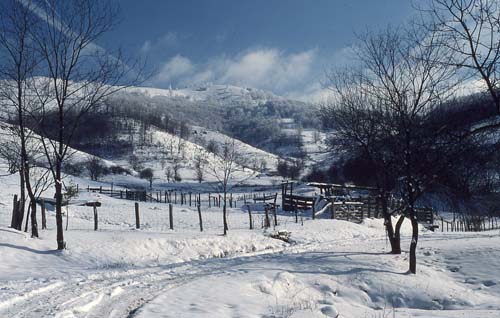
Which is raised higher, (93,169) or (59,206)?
(93,169)

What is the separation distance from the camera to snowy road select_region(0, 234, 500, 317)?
7.23m

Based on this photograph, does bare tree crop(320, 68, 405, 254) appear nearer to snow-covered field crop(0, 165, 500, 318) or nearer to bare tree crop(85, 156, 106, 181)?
snow-covered field crop(0, 165, 500, 318)

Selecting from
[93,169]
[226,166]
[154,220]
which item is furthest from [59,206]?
[93,169]

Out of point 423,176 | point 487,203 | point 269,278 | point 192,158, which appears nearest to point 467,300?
point 423,176

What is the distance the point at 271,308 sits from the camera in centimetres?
782

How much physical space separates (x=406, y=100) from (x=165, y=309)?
349 inches

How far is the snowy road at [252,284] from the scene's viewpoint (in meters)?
7.23

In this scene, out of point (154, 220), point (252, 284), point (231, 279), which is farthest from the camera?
point (154, 220)

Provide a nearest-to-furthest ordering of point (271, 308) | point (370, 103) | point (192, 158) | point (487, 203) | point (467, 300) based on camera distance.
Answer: point (271, 308) < point (467, 300) < point (370, 103) < point (487, 203) < point (192, 158)

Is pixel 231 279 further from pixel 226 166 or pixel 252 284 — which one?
pixel 226 166

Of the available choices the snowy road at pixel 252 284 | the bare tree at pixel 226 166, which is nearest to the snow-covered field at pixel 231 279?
the snowy road at pixel 252 284

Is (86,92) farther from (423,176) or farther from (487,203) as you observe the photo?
(487,203)

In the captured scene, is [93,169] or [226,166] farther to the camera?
[93,169]

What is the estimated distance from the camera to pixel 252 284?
9562 millimetres
